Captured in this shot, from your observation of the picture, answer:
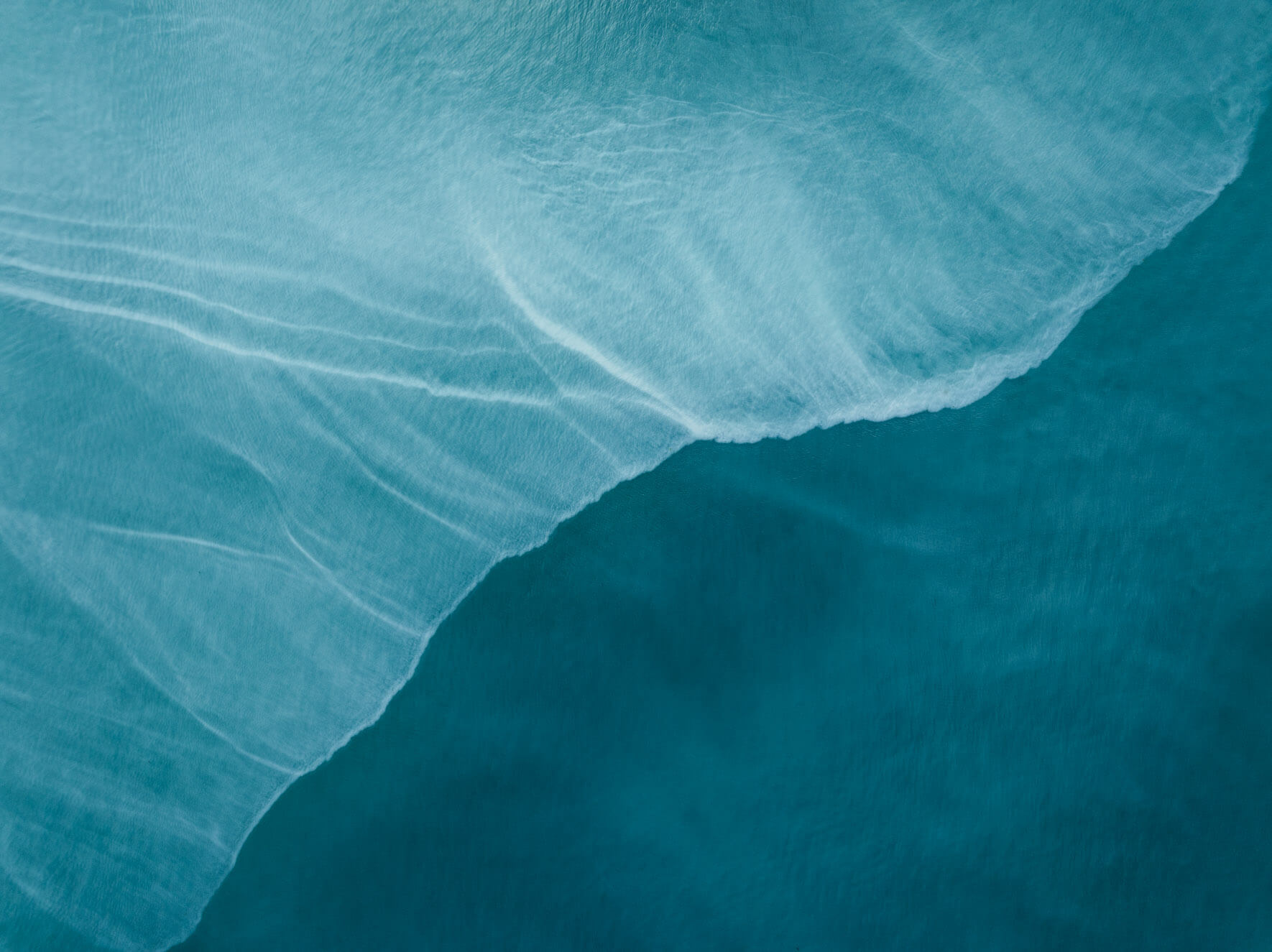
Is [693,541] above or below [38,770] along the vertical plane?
above

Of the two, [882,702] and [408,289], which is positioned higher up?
[408,289]

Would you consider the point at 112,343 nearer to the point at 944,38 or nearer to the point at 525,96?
the point at 525,96

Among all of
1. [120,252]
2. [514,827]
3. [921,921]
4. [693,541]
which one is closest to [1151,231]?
[693,541]
